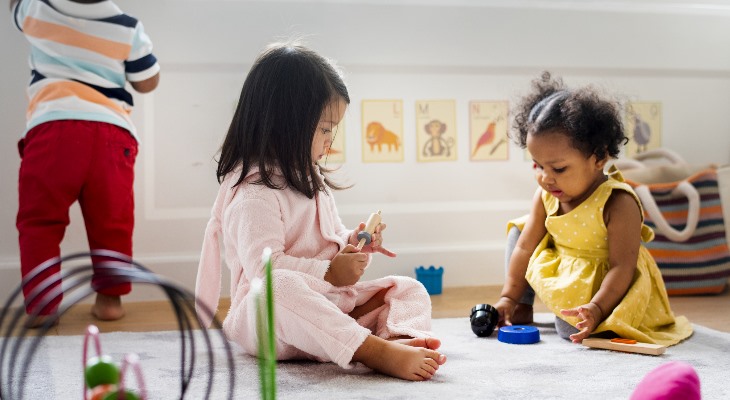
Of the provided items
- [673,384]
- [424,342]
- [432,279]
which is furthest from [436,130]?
[673,384]

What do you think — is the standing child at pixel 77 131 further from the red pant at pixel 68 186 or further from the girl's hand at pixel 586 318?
the girl's hand at pixel 586 318

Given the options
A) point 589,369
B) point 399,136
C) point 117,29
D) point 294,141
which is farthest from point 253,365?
point 399,136

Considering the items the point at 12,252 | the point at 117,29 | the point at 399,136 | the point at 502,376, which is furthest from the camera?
the point at 399,136

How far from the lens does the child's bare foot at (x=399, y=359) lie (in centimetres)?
104

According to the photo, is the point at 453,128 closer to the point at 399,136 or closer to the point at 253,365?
the point at 399,136

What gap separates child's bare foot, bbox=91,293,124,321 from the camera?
64.0 inches

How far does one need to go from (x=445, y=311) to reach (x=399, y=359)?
2.11 feet

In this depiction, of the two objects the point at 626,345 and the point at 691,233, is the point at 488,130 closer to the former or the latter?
the point at 691,233

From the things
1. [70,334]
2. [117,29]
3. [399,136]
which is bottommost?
[70,334]

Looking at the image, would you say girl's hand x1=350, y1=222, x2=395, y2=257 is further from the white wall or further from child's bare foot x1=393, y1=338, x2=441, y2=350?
the white wall

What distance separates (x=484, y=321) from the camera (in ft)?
4.48

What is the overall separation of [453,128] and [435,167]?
112mm

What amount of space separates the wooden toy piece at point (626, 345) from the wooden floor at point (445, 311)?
31 cm

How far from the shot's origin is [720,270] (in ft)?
6.13
